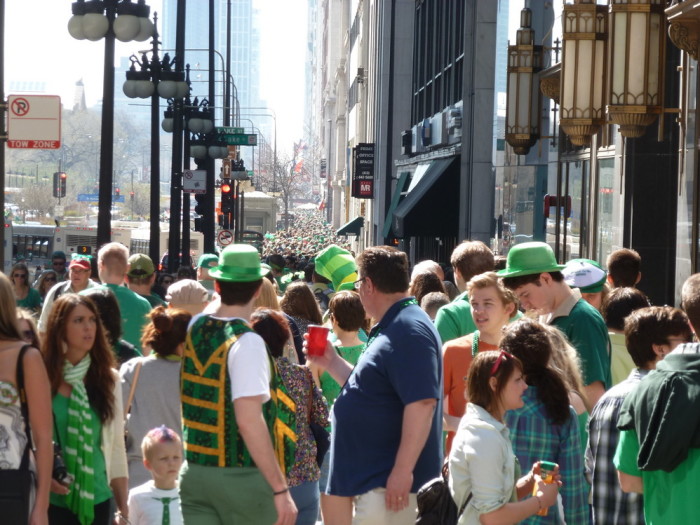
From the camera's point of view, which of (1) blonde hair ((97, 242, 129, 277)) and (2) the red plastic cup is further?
(1) blonde hair ((97, 242, 129, 277))

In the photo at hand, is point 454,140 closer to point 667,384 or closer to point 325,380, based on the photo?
point 325,380

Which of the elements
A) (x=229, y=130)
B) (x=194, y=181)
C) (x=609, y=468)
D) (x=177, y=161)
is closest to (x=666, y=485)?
(x=609, y=468)

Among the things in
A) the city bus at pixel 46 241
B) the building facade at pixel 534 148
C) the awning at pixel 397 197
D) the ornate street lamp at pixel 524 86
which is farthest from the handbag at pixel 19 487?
the city bus at pixel 46 241

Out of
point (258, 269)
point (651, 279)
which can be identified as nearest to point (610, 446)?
point (258, 269)

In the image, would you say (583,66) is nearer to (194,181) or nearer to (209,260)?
(209,260)

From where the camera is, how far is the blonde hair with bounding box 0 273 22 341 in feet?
17.2

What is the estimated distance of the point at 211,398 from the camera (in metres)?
5.52

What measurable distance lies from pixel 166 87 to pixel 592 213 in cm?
964

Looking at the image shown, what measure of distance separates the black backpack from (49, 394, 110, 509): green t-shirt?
5.23 feet

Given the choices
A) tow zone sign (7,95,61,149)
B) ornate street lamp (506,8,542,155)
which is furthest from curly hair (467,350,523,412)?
ornate street lamp (506,8,542,155)

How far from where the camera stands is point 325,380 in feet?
27.3

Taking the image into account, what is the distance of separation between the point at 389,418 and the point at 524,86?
485 inches

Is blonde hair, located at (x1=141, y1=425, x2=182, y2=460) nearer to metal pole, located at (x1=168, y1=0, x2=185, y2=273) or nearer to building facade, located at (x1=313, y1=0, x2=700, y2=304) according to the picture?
building facade, located at (x1=313, y1=0, x2=700, y2=304)

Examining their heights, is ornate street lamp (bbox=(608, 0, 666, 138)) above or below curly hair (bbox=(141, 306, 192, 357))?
above
